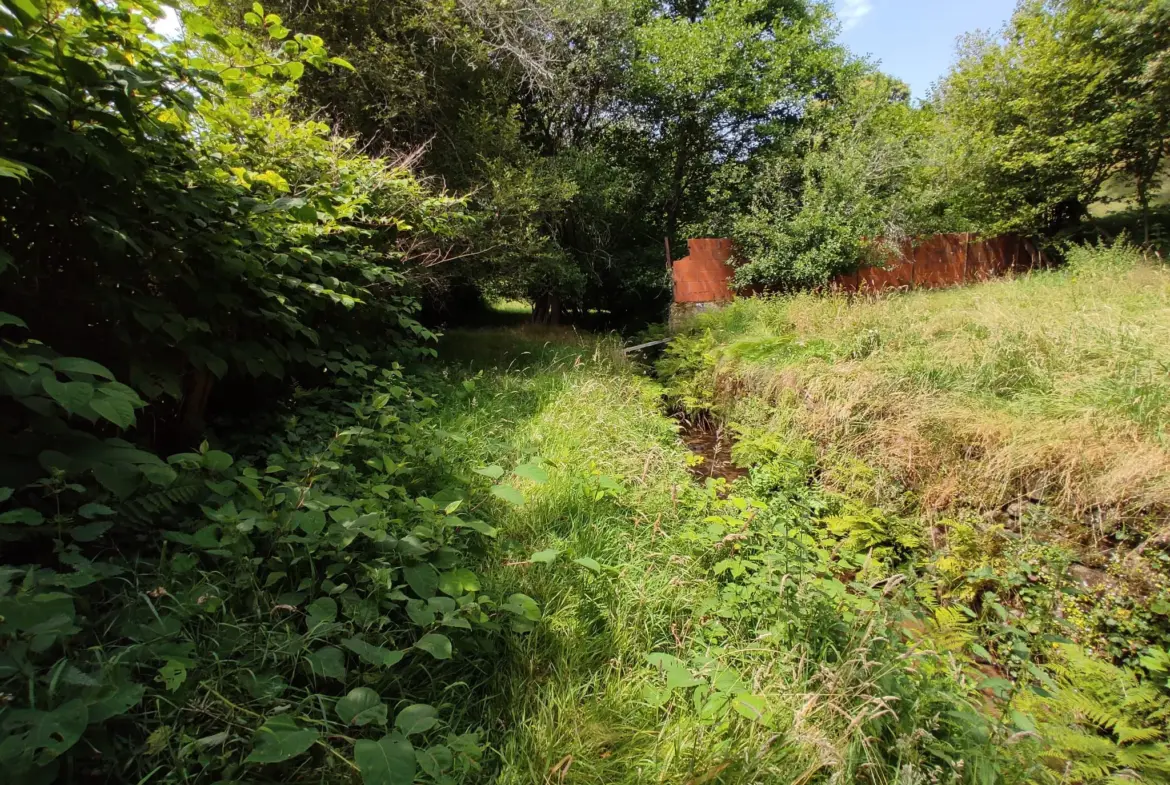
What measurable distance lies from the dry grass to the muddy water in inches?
19.0

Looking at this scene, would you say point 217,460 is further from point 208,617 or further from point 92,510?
point 208,617

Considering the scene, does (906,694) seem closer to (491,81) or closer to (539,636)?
(539,636)

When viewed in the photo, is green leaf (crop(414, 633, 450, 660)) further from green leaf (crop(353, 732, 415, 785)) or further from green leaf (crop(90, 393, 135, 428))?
green leaf (crop(90, 393, 135, 428))

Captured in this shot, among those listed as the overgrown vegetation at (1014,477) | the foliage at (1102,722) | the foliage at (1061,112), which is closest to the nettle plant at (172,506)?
the overgrown vegetation at (1014,477)

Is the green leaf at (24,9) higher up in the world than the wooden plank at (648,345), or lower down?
higher up

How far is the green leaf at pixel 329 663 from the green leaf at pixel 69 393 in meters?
0.87

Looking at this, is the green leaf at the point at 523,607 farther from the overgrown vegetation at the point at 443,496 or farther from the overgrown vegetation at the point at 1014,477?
the overgrown vegetation at the point at 1014,477

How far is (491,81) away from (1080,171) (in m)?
11.0

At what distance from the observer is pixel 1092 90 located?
27.2ft

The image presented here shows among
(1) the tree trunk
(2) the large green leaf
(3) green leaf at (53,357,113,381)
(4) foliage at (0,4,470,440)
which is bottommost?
(2) the large green leaf

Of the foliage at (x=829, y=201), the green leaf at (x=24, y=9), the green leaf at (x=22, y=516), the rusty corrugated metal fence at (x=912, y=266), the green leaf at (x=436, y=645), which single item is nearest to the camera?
the green leaf at (x=22, y=516)

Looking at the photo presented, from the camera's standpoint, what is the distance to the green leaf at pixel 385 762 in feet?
3.36

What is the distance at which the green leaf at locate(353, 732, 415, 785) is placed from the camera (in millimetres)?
1024

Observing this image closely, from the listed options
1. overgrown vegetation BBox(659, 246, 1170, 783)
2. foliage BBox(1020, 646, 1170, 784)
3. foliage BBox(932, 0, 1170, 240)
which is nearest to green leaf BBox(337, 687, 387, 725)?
overgrown vegetation BBox(659, 246, 1170, 783)
